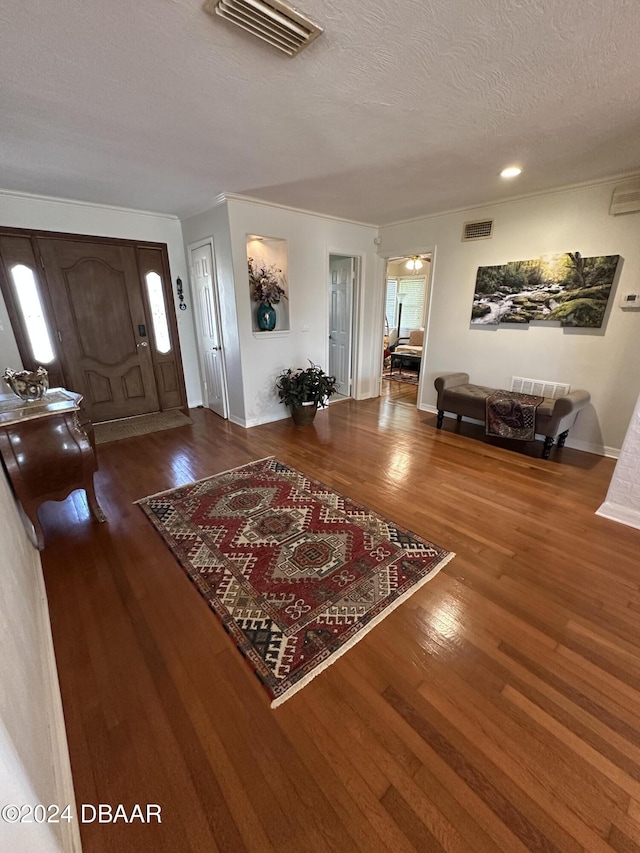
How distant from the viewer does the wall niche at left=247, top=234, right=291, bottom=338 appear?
4043 mm

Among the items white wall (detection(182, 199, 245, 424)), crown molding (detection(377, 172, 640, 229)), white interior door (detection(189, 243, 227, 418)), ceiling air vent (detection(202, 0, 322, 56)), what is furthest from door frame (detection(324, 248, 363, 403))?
ceiling air vent (detection(202, 0, 322, 56))

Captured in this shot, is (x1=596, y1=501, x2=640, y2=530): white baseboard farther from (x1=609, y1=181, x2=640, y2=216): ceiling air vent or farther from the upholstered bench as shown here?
(x1=609, y1=181, x2=640, y2=216): ceiling air vent

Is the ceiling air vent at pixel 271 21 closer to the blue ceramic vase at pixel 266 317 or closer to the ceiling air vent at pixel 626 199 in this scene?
the blue ceramic vase at pixel 266 317

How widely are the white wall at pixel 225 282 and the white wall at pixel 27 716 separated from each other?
2706 mm

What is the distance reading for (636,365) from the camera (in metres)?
3.10

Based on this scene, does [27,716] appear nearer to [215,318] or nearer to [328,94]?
[328,94]

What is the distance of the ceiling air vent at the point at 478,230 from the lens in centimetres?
373

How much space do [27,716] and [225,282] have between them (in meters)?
3.74

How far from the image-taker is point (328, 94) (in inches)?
70.4

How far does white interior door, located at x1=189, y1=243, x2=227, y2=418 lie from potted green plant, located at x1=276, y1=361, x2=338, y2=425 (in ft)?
2.71

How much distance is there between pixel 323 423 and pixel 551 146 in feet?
10.4

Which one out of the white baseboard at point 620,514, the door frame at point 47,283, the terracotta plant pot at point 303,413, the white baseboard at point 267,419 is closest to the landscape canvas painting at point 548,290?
the white baseboard at point 620,514

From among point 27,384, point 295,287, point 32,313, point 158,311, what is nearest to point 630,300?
point 295,287

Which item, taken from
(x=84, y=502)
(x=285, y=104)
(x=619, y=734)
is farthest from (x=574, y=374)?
(x=84, y=502)
